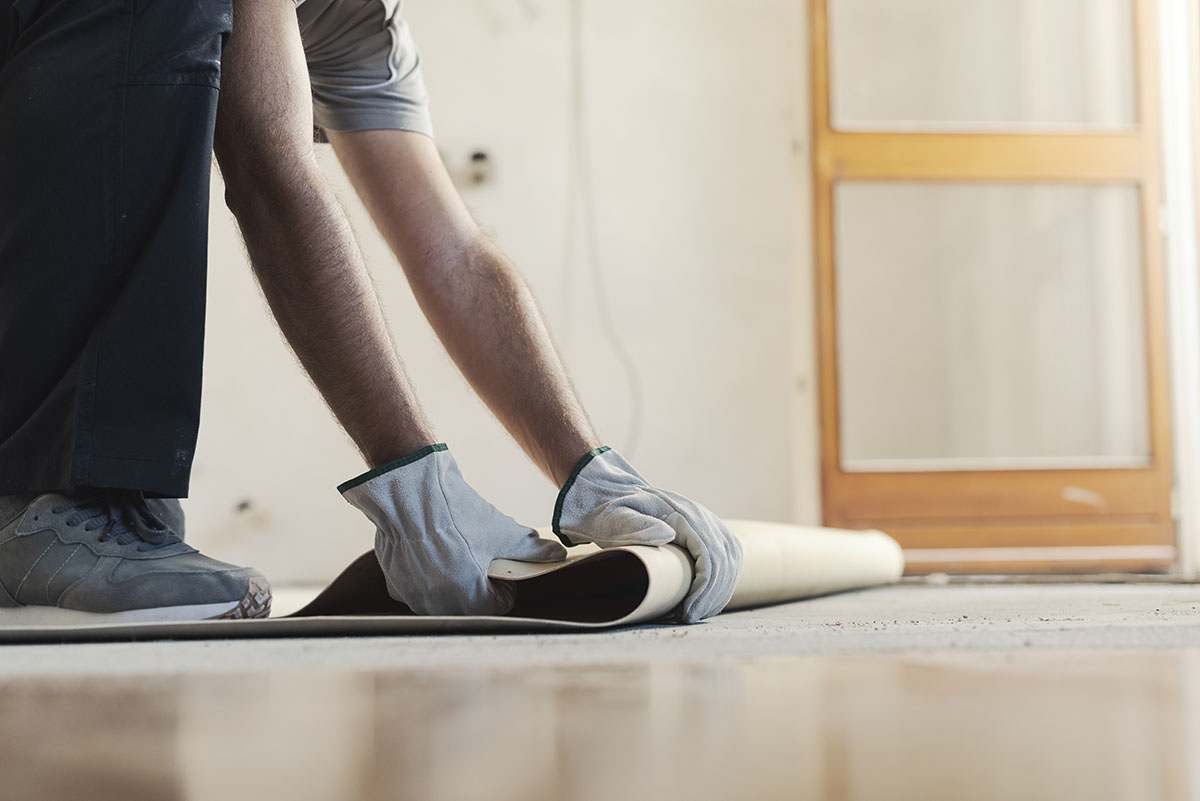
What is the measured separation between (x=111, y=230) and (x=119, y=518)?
25 cm

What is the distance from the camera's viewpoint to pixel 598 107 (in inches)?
130

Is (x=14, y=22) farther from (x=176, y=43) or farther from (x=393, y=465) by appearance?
(x=393, y=465)

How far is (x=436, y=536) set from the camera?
93 centimetres

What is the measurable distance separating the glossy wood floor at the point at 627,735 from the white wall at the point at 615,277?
2.71 metres

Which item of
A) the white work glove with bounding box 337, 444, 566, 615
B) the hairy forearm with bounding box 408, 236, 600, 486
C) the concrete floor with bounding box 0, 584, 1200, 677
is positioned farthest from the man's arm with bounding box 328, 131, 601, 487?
the concrete floor with bounding box 0, 584, 1200, 677

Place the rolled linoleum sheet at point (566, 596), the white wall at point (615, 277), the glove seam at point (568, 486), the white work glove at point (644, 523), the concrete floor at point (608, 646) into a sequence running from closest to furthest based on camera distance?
the concrete floor at point (608, 646), the rolled linoleum sheet at point (566, 596), the white work glove at point (644, 523), the glove seam at point (568, 486), the white wall at point (615, 277)

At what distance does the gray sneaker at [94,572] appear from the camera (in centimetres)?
93

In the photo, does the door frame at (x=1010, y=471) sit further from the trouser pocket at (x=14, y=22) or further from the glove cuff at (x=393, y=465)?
the trouser pocket at (x=14, y=22)

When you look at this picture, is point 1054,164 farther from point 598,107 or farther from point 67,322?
point 67,322

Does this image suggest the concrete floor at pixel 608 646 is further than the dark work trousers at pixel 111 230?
No

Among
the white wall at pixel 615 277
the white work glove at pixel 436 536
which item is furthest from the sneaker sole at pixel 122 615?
the white wall at pixel 615 277

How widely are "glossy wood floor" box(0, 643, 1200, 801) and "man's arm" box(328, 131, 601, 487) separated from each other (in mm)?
593

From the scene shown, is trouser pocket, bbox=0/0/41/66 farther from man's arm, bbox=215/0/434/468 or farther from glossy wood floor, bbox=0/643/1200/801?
glossy wood floor, bbox=0/643/1200/801

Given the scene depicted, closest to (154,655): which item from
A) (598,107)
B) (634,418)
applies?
(634,418)
